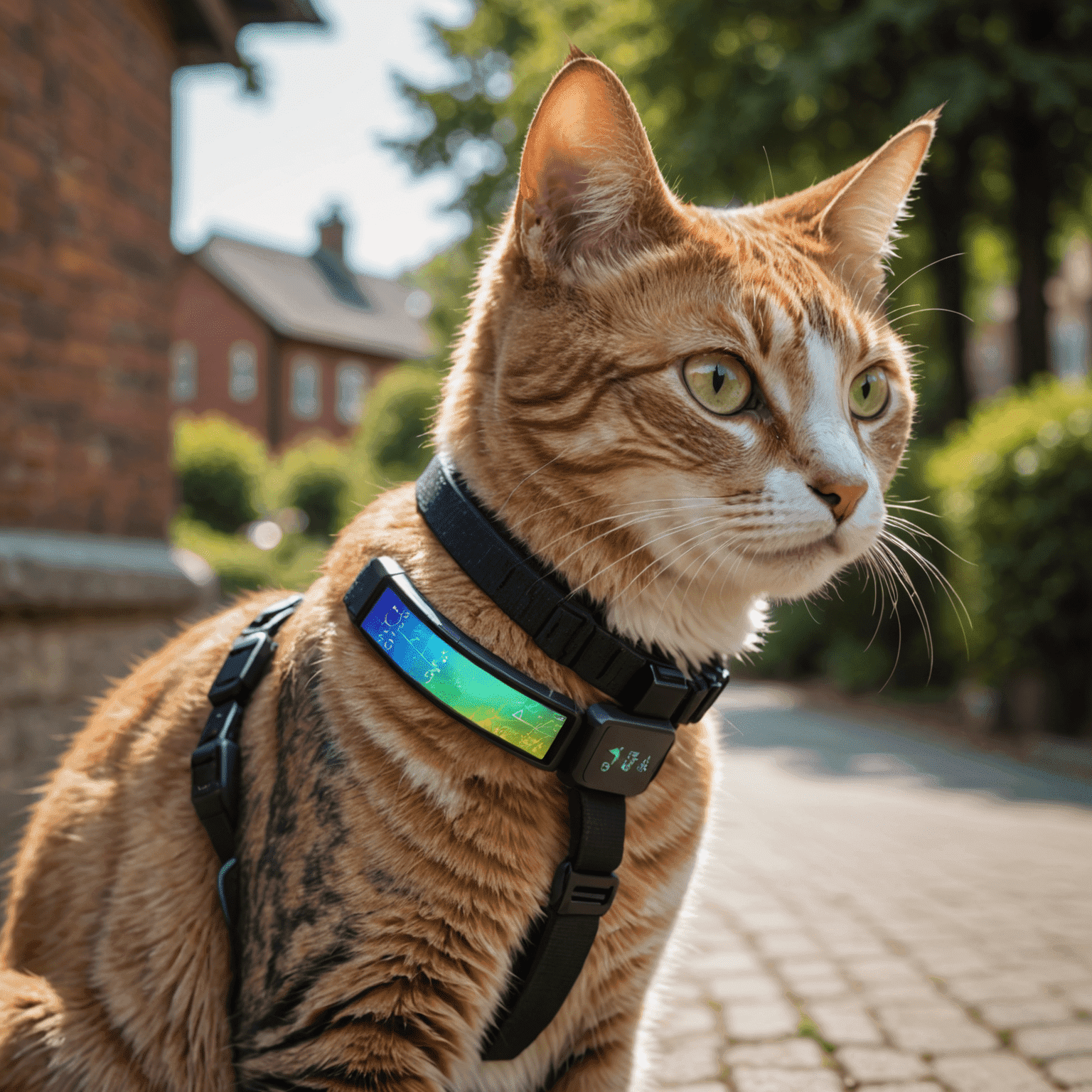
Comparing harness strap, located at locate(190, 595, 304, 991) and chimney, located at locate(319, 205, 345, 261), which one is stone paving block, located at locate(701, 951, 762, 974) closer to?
harness strap, located at locate(190, 595, 304, 991)

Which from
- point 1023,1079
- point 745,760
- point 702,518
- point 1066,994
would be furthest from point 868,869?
point 702,518

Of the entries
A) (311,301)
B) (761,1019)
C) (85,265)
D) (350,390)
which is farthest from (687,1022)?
(311,301)

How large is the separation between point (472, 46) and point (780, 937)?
20204 mm

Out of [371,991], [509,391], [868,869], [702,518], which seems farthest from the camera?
[868,869]

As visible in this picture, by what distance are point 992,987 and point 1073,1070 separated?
60 centimetres

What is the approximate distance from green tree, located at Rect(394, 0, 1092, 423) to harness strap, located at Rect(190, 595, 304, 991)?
10.8m

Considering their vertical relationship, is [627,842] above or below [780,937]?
above

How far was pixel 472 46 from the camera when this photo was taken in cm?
1947

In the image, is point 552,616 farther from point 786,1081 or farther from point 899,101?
point 899,101

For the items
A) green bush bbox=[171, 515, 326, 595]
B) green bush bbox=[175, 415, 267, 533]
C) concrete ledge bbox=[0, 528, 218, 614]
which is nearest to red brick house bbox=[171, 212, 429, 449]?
green bush bbox=[175, 415, 267, 533]

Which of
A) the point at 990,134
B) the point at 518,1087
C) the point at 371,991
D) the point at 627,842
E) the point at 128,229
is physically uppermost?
the point at 990,134

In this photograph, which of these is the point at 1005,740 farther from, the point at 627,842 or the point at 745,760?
the point at 627,842

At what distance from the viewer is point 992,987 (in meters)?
3.11

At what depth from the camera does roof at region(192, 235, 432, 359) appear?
106ft
